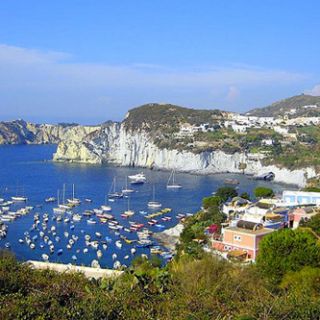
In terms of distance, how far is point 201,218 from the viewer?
1978 cm

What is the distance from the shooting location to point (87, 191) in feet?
111

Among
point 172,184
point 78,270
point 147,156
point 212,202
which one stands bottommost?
point 172,184

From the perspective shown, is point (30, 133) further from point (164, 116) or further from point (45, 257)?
point (45, 257)

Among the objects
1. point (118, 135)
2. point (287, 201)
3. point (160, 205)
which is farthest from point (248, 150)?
point (287, 201)

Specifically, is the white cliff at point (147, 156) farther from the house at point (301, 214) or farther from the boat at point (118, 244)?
the house at point (301, 214)

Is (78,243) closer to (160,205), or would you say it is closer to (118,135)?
(160,205)

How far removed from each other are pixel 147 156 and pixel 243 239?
120ft

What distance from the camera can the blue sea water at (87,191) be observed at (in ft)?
65.3

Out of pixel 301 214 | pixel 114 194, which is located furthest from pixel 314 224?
pixel 114 194

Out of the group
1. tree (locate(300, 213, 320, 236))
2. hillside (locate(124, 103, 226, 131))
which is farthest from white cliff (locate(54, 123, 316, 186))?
tree (locate(300, 213, 320, 236))

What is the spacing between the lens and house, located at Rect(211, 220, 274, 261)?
13328mm

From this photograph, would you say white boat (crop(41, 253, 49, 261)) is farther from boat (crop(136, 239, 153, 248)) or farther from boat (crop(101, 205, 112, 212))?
boat (crop(101, 205, 112, 212))

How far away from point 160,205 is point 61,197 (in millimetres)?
6829

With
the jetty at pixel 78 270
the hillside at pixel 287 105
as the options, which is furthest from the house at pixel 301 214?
the hillside at pixel 287 105
